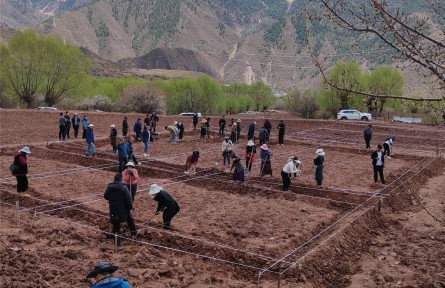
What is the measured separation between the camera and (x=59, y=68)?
154 ft

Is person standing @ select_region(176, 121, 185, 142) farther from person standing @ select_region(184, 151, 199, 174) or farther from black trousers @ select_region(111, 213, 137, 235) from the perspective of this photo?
black trousers @ select_region(111, 213, 137, 235)

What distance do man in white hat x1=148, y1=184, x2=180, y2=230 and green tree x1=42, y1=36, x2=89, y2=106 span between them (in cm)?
3961

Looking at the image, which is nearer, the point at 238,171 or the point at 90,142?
the point at 238,171

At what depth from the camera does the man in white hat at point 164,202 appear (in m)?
10.4

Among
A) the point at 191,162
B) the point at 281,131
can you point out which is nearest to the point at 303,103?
the point at 281,131

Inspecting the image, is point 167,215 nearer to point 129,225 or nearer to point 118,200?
point 129,225

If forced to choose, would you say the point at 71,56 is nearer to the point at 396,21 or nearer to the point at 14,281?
the point at 14,281

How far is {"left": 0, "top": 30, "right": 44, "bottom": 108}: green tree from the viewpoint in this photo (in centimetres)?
4419

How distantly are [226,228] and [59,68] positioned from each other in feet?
134

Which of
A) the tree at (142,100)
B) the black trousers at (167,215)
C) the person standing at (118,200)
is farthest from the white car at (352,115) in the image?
the person standing at (118,200)

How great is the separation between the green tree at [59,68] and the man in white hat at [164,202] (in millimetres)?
39611

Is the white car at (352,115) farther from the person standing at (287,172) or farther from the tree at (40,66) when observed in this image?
the person standing at (287,172)

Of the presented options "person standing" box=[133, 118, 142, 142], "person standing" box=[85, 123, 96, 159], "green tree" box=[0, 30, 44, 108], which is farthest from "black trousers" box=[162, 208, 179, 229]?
"green tree" box=[0, 30, 44, 108]

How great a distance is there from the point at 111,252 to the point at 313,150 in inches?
753
